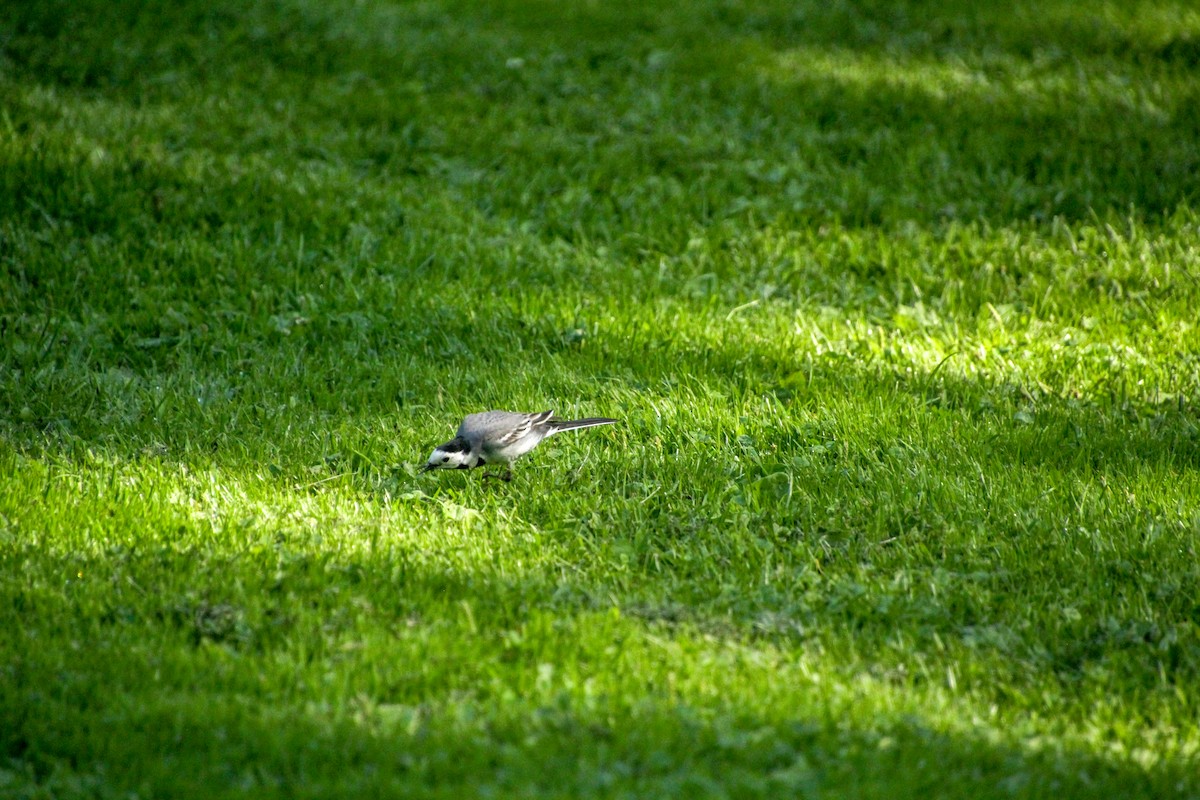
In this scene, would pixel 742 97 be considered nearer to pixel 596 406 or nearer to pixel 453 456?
pixel 596 406

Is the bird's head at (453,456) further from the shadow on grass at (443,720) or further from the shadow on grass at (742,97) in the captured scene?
the shadow on grass at (742,97)

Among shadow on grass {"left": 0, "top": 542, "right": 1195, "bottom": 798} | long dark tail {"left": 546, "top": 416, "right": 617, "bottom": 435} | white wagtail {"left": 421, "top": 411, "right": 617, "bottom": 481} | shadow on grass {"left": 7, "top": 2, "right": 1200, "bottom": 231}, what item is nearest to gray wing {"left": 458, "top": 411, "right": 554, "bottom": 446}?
white wagtail {"left": 421, "top": 411, "right": 617, "bottom": 481}

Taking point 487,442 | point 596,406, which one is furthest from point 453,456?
point 596,406

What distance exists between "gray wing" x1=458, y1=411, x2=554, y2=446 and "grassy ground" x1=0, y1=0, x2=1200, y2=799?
0.34 m

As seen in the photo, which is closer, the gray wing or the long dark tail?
the gray wing

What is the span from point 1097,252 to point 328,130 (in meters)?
6.91

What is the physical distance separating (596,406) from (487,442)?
121 cm

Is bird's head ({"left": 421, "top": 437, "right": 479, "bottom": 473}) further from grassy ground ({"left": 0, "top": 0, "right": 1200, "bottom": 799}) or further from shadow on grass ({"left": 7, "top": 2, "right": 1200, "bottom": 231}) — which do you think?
shadow on grass ({"left": 7, "top": 2, "right": 1200, "bottom": 231})

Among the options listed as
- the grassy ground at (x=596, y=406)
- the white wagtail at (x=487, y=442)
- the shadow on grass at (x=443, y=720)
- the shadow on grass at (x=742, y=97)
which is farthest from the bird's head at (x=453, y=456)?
the shadow on grass at (x=742, y=97)

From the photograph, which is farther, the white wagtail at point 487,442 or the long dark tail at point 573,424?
the long dark tail at point 573,424

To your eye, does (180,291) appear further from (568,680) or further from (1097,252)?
(1097,252)

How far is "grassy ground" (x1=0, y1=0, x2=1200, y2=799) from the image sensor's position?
12.9 feet

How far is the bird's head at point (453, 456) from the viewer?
551 cm

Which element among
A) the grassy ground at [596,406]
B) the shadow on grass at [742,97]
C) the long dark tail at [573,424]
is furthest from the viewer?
the shadow on grass at [742,97]
